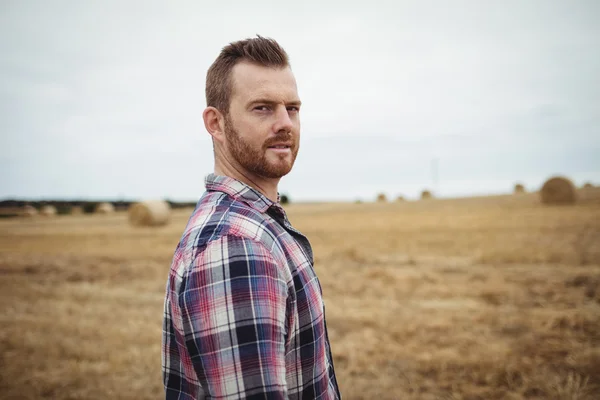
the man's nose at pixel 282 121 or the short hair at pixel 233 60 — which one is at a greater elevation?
the short hair at pixel 233 60

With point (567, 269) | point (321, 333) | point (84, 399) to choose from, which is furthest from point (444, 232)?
point (321, 333)

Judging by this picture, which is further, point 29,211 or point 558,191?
point 29,211

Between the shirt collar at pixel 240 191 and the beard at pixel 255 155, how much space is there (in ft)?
0.28

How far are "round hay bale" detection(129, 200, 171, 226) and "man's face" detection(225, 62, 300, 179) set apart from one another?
999 inches

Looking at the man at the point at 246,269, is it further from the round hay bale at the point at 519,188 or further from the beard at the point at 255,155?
the round hay bale at the point at 519,188

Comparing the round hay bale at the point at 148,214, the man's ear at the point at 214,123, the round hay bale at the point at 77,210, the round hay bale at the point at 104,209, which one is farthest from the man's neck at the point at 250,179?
the round hay bale at the point at 77,210

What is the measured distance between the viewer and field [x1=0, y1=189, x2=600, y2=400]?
13.9ft

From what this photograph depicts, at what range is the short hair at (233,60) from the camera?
62.8 inches

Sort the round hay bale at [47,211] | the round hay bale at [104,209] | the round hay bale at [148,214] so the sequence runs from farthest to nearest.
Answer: the round hay bale at [104,209]
the round hay bale at [47,211]
the round hay bale at [148,214]

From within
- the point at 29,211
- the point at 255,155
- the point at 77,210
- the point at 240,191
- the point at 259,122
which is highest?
the point at 259,122

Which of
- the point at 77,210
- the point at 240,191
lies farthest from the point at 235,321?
the point at 77,210

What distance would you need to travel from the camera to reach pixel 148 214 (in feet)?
82.4

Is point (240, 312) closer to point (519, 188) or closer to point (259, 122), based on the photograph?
point (259, 122)

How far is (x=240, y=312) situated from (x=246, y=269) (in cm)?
13
